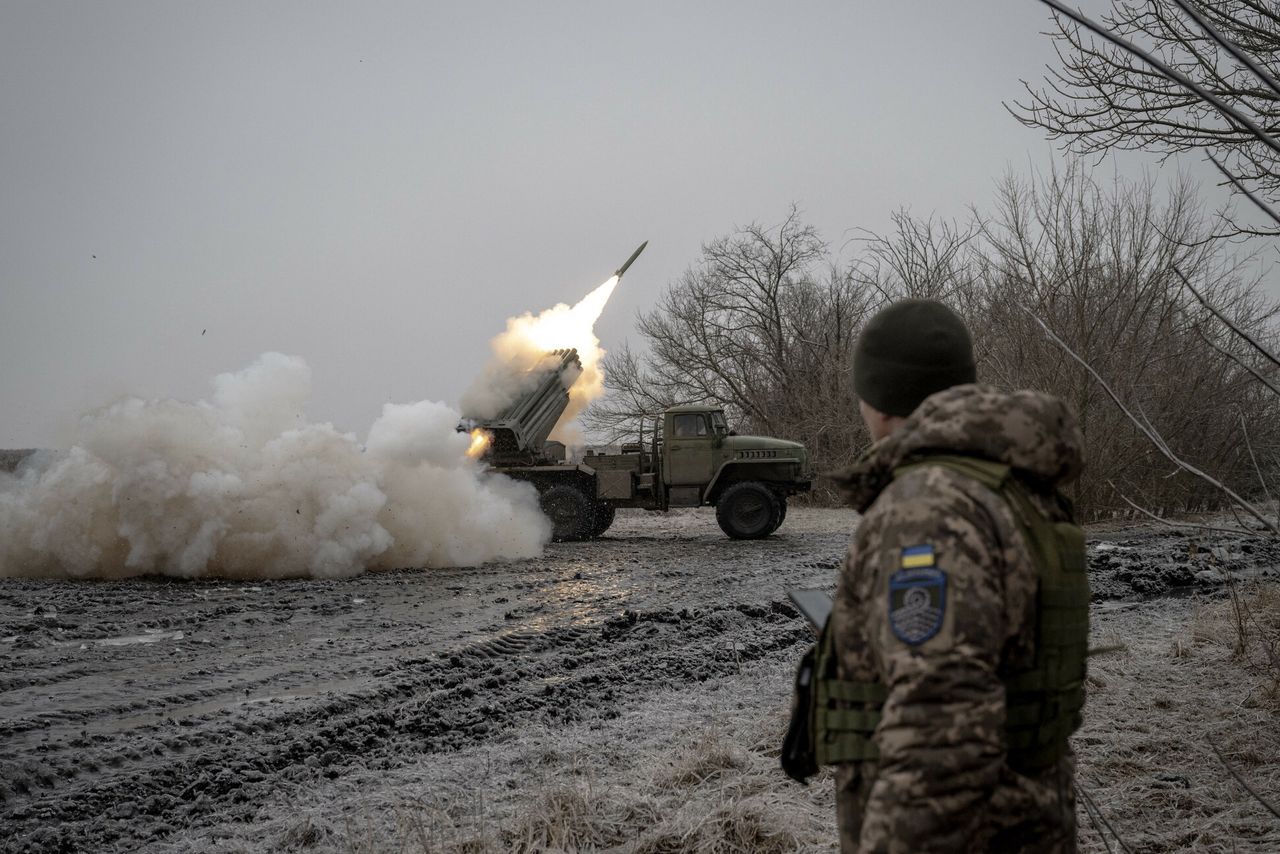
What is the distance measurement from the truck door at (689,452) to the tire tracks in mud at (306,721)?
874 centimetres

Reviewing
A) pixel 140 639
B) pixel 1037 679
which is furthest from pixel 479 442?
pixel 1037 679

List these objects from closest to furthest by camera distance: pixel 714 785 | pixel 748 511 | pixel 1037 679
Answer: pixel 1037 679, pixel 714 785, pixel 748 511

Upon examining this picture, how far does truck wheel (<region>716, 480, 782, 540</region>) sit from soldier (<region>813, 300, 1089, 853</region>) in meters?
15.5

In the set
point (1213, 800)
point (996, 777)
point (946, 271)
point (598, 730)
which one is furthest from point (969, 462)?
point (946, 271)

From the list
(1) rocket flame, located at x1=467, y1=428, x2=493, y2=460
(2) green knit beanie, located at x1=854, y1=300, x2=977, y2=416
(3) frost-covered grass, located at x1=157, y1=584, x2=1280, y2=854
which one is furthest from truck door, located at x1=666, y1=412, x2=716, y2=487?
(2) green knit beanie, located at x1=854, y1=300, x2=977, y2=416

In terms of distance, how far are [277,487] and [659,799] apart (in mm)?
11679

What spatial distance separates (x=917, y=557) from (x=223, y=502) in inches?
546

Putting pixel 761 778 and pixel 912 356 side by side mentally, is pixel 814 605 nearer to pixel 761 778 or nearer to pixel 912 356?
pixel 912 356

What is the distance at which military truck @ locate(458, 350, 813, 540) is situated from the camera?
1756 cm

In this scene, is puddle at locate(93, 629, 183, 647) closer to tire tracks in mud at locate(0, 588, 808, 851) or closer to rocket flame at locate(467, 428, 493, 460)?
tire tracks in mud at locate(0, 588, 808, 851)

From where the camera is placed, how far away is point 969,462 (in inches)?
70.3

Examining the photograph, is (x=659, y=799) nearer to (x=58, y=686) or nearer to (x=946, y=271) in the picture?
(x=58, y=686)

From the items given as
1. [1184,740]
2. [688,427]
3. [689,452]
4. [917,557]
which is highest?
[688,427]

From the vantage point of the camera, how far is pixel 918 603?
1.68 m
